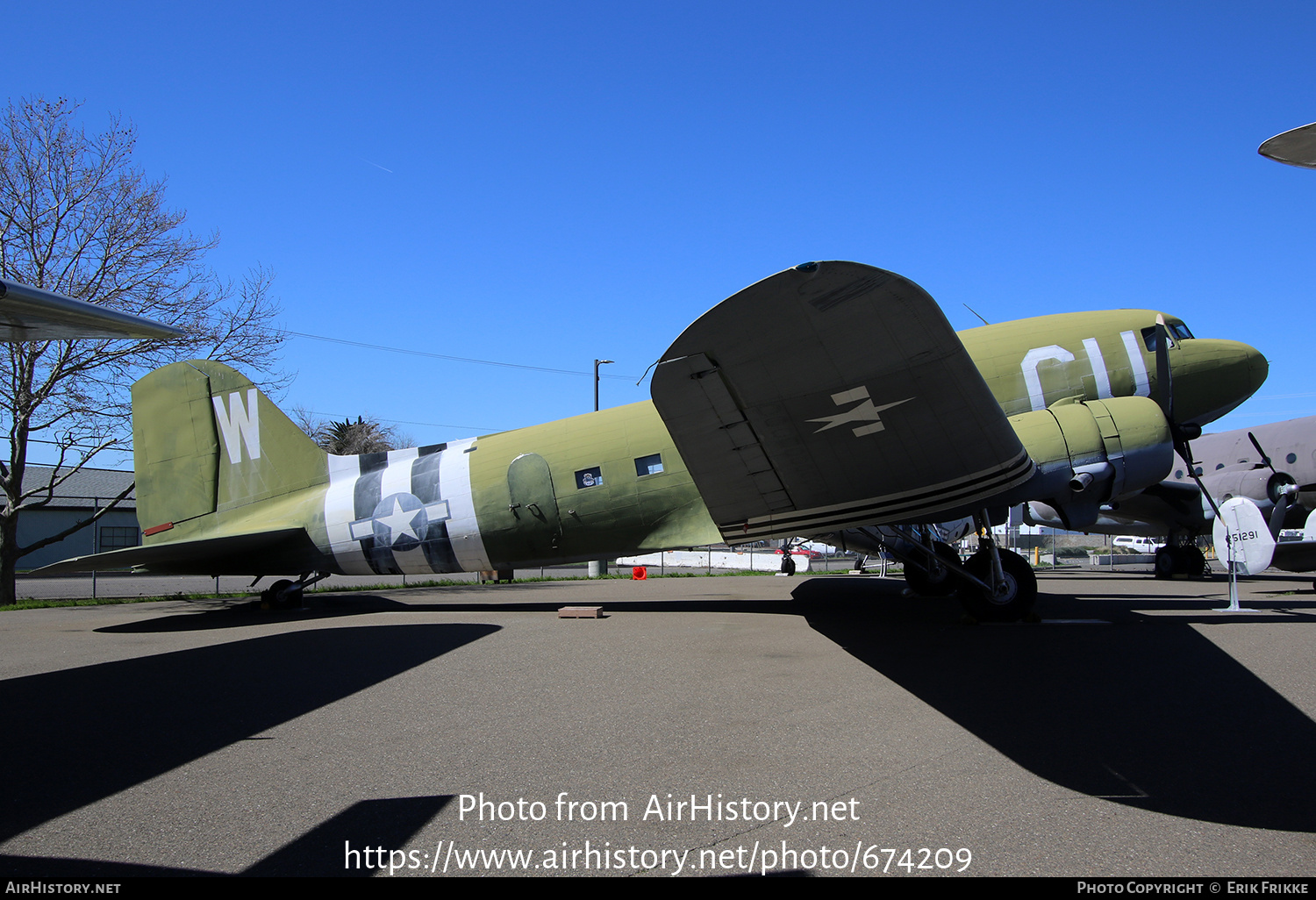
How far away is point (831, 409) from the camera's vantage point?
7.09 m

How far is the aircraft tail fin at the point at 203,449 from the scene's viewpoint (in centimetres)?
1299

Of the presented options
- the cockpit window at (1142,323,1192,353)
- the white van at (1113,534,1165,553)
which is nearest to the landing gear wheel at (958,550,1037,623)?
the cockpit window at (1142,323,1192,353)

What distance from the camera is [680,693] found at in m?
6.07

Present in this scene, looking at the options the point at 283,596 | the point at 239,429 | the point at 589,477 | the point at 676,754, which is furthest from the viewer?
the point at 283,596

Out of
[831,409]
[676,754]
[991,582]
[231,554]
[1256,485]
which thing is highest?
[831,409]

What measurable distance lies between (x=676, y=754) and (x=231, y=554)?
34.9ft

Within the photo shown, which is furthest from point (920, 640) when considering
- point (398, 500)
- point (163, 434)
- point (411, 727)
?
point (163, 434)

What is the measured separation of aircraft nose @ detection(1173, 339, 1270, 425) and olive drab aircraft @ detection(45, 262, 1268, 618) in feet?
0.11

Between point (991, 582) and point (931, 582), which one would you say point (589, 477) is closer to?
point (991, 582)

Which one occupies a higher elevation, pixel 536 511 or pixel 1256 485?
pixel 536 511

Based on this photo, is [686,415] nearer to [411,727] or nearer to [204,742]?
[411,727]

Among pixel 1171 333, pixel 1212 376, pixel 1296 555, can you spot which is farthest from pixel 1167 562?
pixel 1171 333

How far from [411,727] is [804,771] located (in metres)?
2.77

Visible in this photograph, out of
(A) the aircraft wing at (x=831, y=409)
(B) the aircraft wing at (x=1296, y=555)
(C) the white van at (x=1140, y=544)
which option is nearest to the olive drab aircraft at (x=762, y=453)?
(A) the aircraft wing at (x=831, y=409)
